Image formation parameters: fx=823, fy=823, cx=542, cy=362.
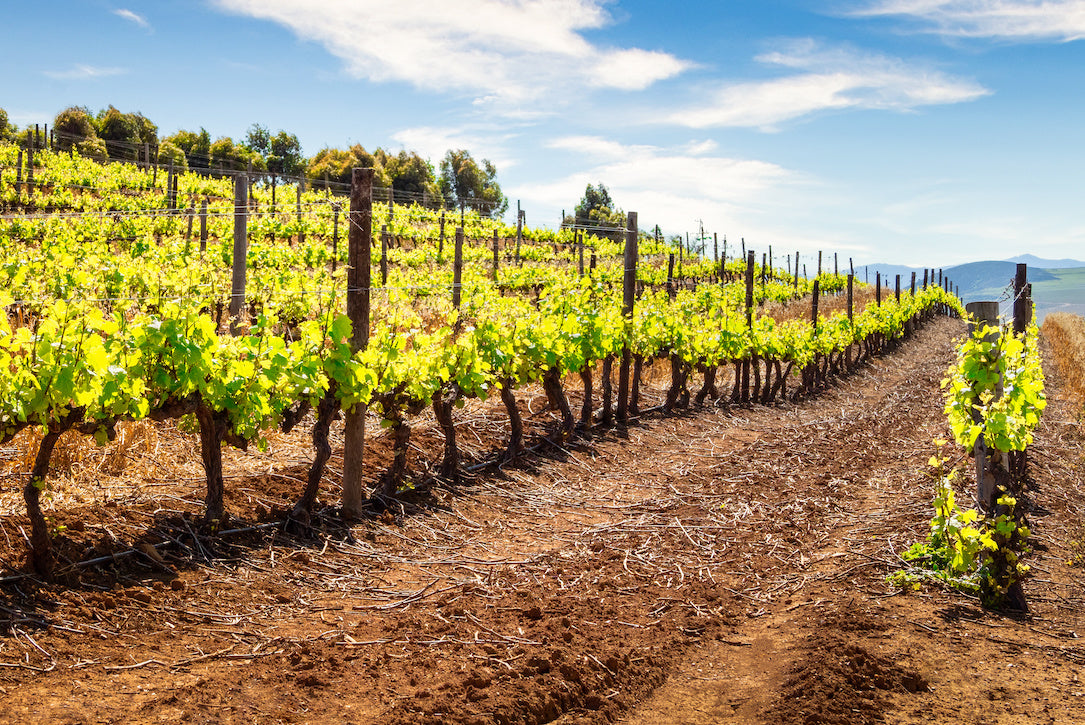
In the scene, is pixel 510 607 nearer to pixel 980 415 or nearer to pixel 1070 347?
pixel 980 415

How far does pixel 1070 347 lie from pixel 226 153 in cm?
4643

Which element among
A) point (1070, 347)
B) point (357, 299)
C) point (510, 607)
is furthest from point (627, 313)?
point (1070, 347)

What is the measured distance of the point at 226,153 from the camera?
170ft

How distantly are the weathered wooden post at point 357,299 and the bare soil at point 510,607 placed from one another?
314mm

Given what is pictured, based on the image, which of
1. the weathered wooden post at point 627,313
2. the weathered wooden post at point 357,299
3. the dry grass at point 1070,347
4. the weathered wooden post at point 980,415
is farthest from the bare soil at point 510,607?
the dry grass at point 1070,347

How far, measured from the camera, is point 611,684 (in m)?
3.85

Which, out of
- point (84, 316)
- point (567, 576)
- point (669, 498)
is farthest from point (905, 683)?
point (84, 316)

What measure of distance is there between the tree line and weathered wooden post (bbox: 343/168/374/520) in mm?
28620

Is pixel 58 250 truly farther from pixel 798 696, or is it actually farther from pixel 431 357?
pixel 798 696

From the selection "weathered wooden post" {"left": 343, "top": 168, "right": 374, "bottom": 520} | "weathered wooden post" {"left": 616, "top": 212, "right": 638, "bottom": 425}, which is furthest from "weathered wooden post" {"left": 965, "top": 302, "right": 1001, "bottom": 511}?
"weathered wooden post" {"left": 616, "top": 212, "right": 638, "bottom": 425}

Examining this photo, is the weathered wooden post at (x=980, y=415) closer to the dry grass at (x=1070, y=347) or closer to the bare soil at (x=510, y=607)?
the bare soil at (x=510, y=607)

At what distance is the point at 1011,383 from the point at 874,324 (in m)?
18.2

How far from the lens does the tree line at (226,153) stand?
4256 cm

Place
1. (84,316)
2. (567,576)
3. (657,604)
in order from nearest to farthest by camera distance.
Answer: (84,316) → (657,604) → (567,576)
